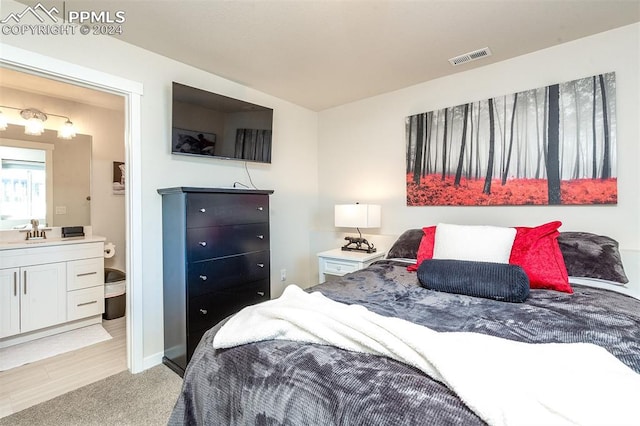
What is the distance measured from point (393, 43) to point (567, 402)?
2.30 metres

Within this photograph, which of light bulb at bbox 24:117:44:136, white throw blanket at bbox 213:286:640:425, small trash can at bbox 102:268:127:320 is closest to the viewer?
white throw blanket at bbox 213:286:640:425

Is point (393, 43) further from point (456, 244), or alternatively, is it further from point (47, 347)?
point (47, 347)

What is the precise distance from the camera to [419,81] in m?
2.92

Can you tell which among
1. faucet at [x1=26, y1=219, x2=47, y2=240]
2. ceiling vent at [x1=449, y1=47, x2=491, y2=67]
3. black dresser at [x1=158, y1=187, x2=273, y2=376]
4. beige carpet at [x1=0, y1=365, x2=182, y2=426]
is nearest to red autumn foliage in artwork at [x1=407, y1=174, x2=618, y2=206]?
ceiling vent at [x1=449, y1=47, x2=491, y2=67]

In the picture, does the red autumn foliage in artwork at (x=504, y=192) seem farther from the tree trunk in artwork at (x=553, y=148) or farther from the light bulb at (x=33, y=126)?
the light bulb at (x=33, y=126)

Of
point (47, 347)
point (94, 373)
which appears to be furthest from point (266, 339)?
point (47, 347)

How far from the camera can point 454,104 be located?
277 cm

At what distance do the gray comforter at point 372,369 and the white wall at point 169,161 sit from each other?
146 centimetres

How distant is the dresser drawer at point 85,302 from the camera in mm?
2939

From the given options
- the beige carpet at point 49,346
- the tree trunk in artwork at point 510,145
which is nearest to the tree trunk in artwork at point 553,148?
the tree trunk in artwork at point 510,145

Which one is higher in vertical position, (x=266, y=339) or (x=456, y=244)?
(x=456, y=244)

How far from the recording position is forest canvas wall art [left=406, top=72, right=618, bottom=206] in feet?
6.97

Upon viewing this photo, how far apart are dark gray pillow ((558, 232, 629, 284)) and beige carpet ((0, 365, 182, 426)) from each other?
8.49 feet

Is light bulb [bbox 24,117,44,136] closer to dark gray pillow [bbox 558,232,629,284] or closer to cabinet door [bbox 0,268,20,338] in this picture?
cabinet door [bbox 0,268,20,338]
